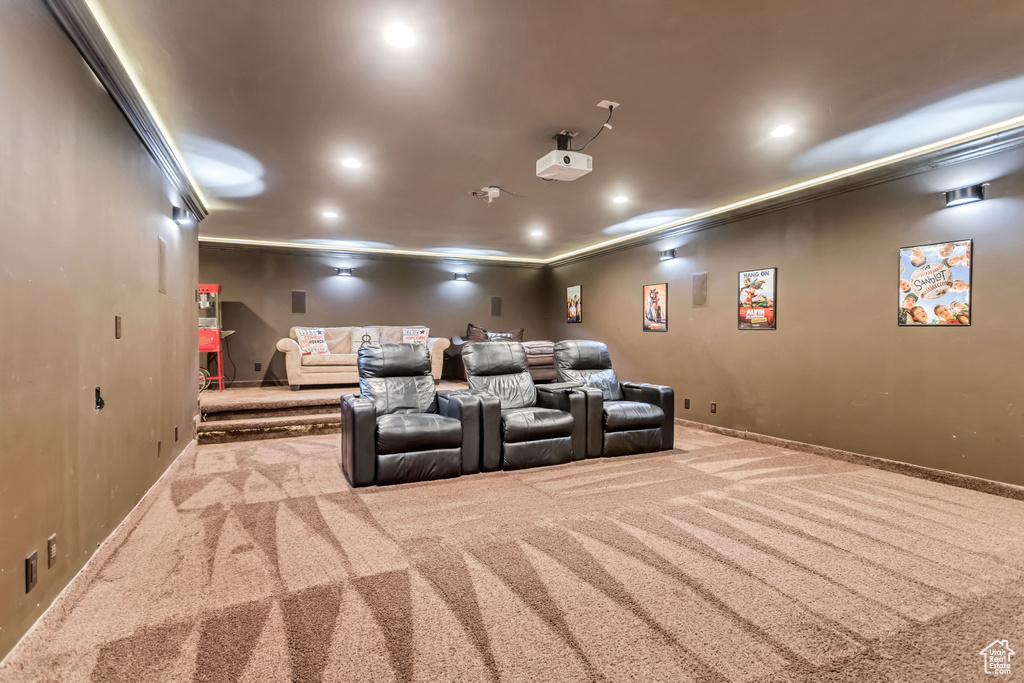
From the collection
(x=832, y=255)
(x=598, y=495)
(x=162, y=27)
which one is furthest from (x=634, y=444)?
(x=162, y=27)

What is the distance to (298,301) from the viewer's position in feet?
27.6

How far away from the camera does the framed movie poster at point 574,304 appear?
28.7 feet

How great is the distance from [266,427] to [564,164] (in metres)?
4.25

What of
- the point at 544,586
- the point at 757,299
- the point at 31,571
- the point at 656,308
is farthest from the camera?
the point at 656,308

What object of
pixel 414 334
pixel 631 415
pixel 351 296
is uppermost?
pixel 351 296

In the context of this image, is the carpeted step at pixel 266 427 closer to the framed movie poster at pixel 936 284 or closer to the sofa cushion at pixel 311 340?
the sofa cushion at pixel 311 340

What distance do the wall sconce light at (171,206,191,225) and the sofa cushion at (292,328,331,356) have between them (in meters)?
3.46

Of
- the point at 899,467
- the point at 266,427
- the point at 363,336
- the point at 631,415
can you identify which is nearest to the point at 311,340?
the point at 363,336

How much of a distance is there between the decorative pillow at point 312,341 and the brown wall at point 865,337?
5324 mm

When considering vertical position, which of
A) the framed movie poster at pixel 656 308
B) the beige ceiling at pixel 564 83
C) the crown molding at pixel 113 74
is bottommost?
the framed movie poster at pixel 656 308

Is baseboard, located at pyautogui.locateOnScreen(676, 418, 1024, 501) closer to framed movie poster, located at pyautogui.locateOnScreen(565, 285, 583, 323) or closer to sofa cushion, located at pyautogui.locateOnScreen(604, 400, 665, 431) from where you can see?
sofa cushion, located at pyautogui.locateOnScreen(604, 400, 665, 431)

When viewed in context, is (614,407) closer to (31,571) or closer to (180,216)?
(31,571)

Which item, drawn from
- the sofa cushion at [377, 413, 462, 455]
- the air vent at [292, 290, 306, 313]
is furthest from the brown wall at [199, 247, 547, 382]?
the sofa cushion at [377, 413, 462, 455]

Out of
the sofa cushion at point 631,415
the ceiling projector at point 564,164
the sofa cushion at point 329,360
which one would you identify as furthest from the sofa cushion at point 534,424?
the sofa cushion at point 329,360
